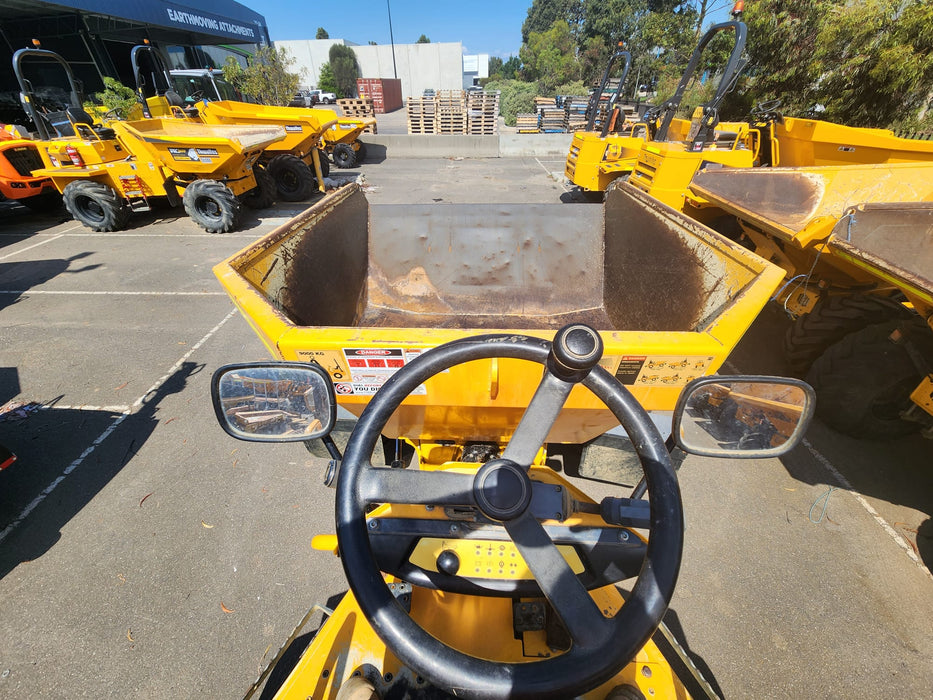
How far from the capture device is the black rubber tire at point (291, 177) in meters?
9.05

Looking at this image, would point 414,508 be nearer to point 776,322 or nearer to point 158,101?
point 776,322

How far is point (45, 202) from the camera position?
8828mm

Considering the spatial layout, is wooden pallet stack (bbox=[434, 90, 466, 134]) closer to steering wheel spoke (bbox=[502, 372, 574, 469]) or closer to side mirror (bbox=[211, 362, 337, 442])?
side mirror (bbox=[211, 362, 337, 442])

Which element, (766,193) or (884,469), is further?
(766,193)

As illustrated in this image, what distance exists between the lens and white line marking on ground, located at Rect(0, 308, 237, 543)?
262cm

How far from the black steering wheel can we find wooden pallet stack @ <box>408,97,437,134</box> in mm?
18602

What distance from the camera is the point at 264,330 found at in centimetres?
150

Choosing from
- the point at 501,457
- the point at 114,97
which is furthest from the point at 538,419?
the point at 114,97

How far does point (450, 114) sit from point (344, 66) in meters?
34.5

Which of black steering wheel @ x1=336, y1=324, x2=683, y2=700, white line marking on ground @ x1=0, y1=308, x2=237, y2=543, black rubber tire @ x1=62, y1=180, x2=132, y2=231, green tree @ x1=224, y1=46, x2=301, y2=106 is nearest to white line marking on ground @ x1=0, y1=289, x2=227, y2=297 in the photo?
white line marking on ground @ x1=0, y1=308, x2=237, y2=543

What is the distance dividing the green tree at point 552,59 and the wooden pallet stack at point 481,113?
12.4m

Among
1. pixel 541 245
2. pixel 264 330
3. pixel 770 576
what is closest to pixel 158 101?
pixel 541 245

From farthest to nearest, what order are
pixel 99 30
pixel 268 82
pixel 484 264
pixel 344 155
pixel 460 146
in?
pixel 99 30, pixel 268 82, pixel 460 146, pixel 344 155, pixel 484 264

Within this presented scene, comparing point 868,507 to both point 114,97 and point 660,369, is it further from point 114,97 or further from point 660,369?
point 114,97
